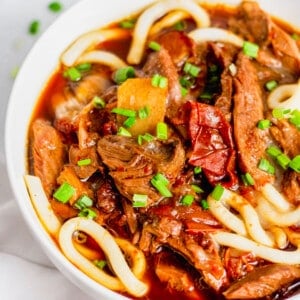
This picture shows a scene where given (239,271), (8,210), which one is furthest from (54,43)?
(239,271)

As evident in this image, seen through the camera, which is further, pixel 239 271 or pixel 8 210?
pixel 8 210

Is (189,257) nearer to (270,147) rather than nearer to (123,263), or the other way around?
(123,263)

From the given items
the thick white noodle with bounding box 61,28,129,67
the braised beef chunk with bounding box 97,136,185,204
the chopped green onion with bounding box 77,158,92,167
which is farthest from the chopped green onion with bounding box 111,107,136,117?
the thick white noodle with bounding box 61,28,129,67

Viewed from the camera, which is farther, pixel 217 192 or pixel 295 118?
pixel 295 118

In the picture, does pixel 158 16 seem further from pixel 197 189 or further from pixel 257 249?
pixel 257 249

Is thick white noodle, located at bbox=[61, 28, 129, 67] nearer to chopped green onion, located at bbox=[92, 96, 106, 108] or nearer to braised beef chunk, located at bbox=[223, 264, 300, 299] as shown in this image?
chopped green onion, located at bbox=[92, 96, 106, 108]

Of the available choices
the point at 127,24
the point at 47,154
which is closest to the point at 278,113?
the point at 127,24

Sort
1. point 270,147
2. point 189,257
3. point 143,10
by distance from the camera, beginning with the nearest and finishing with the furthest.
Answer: point 189,257, point 270,147, point 143,10
